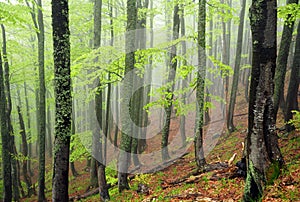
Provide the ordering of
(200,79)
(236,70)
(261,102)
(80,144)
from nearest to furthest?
1. (261,102)
2. (200,79)
3. (80,144)
4. (236,70)

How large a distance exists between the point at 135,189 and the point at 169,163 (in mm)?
3847

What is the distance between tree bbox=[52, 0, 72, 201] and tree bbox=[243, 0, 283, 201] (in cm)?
371

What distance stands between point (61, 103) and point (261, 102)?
3.97m

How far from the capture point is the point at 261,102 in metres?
4.63

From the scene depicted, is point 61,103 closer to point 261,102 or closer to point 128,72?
point 128,72

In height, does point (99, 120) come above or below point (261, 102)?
below

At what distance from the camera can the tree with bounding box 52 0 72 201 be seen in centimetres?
530

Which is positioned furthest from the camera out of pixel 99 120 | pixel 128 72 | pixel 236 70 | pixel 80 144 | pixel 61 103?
pixel 236 70

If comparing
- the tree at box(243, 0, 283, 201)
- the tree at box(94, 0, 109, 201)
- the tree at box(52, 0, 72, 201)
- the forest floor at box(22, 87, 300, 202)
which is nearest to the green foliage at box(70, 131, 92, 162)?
the forest floor at box(22, 87, 300, 202)

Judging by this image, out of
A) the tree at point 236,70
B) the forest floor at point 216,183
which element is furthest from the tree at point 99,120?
the tree at point 236,70

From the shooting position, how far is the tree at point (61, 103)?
209 inches

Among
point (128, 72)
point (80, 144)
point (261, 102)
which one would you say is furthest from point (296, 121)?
point (80, 144)

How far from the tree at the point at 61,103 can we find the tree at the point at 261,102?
146 inches

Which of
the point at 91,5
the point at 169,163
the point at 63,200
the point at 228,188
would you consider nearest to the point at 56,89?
the point at 63,200
